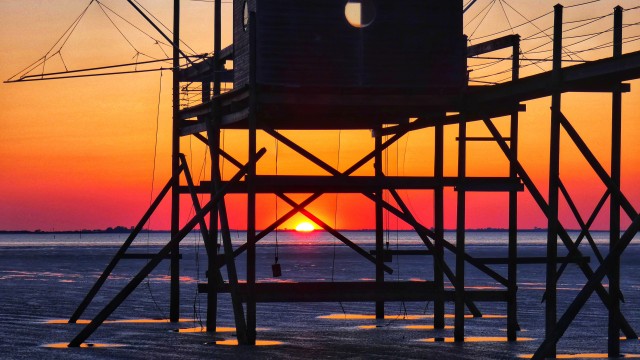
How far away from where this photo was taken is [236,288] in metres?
24.3

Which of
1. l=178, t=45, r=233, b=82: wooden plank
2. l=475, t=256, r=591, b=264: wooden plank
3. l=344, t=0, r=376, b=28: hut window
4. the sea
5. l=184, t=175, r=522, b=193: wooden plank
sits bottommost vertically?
the sea

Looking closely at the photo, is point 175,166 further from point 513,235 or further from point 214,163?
point 513,235

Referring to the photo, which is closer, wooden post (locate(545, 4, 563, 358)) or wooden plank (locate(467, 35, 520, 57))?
wooden post (locate(545, 4, 563, 358))

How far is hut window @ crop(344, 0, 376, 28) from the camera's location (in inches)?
1010

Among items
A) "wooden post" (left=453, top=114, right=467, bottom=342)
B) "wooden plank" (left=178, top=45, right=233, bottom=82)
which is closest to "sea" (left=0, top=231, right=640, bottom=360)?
"wooden post" (left=453, top=114, right=467, bottom=342)

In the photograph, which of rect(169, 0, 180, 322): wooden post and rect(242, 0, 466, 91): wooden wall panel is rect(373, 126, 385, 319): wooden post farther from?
rect(169, 0, 180, 322): wooden post

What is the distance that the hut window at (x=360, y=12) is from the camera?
25.7 m

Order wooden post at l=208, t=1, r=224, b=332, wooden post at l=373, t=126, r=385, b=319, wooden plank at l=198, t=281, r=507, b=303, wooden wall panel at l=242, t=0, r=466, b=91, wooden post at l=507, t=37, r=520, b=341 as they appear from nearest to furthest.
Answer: wooden plank at l=198, t=281, r=507, b=303 → wooden post at l=507, t=37, r=520, b=341 → wooden wall panel at l=242, t=0, r=466, b=91 → wooden post at l=208, t=1, r=224, b=332 → wooden post at l=373, t=126, r=385, b=319

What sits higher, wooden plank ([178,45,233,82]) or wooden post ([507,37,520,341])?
wooden plank ([178,45,233,82])

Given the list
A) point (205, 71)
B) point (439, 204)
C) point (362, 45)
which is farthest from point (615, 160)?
point (205, 71)

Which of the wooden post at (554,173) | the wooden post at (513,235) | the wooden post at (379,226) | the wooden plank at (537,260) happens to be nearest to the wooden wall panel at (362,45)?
the wooden post at (513,235)

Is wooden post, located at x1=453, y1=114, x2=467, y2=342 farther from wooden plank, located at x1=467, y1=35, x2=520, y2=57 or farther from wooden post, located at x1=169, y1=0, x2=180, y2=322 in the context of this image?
wooden post, located at x1=169, y1=0, x2=180, y2=322

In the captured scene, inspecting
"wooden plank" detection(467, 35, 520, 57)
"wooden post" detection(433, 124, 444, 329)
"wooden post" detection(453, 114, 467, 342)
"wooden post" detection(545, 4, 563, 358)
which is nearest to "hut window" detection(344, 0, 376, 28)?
"wooden plank" detection(467, 35, 520, 57)

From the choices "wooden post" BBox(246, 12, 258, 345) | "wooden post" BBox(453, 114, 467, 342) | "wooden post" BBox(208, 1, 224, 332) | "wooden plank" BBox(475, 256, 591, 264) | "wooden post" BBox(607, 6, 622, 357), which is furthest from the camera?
"wooden post" BBox(208, 1, 224, 332)
